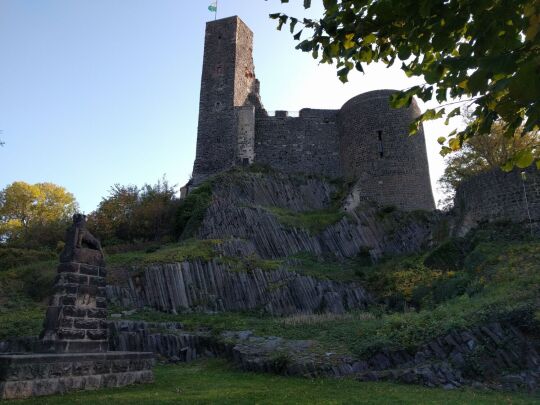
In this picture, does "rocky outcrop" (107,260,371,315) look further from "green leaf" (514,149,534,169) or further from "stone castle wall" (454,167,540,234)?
"green leaf" (514,149,534,169)

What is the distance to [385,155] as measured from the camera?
31.7 meters

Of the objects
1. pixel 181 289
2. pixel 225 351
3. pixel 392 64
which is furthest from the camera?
pixel 181 289

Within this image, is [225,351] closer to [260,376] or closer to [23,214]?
[260,376]

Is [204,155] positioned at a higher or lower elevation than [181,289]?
higher

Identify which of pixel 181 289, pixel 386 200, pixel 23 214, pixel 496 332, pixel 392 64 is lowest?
pixel 496 332

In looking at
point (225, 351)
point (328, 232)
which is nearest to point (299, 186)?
point (328, 232)

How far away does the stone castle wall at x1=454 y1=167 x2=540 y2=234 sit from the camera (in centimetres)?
1920

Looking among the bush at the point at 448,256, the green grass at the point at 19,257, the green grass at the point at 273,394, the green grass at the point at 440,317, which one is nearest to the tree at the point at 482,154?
the bush at the point at 448,256

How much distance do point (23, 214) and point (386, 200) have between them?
40.5 m

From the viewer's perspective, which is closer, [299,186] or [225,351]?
[225,351]

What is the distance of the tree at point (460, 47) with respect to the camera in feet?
11.4

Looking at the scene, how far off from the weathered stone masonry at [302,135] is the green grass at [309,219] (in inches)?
139

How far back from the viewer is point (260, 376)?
36.0 ft

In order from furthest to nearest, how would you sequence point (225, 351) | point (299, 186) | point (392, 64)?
point (299, 186) → point (225, 351) → point (392, 64)
